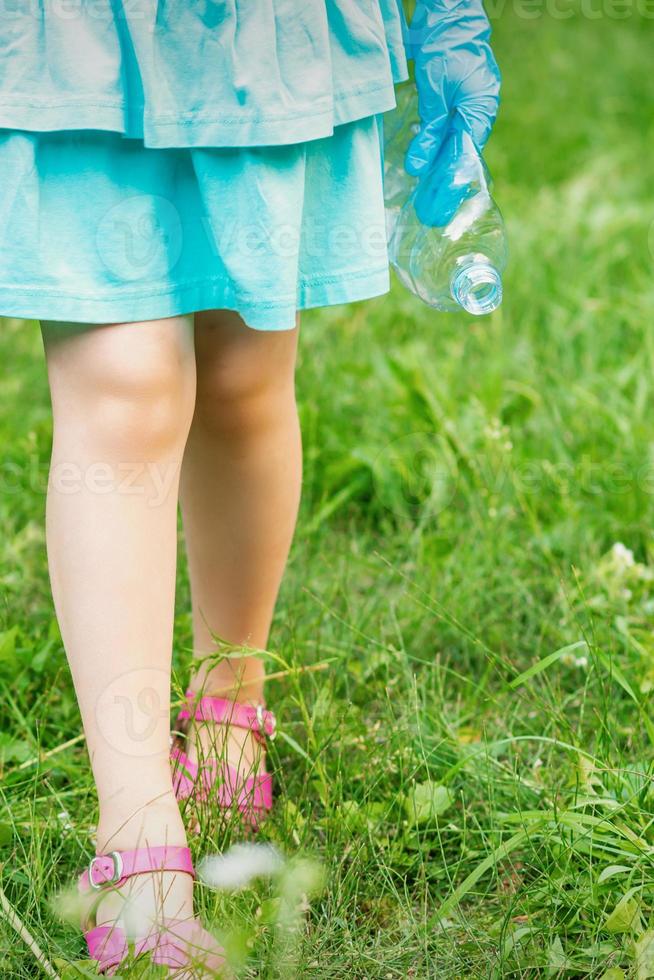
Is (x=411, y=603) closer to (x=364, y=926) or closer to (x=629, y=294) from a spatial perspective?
(x=364, y=926)

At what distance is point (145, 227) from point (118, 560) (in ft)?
1.00

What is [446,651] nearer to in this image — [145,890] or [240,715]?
[240,715]

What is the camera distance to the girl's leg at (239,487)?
1.30 metres

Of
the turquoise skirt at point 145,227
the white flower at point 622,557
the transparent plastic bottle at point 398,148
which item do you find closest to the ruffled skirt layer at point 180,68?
the turquoise skirt at point 145,227

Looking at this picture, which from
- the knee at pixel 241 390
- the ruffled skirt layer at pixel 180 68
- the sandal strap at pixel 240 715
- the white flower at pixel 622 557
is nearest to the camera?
Result: the ruffled skirt layer at pixel 180 68

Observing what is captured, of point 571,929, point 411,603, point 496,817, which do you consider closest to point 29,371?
point 411,603

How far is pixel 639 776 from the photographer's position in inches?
50.7

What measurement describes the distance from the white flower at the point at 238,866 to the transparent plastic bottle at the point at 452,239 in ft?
1.98

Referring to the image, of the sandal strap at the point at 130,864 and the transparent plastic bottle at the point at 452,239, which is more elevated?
the transparent plastic bottle at the point at 452,239

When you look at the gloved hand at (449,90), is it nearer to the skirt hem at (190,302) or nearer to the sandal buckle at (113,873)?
the skirt hem at (190,302)

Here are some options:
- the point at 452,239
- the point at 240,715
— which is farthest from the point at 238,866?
the point at 452,239

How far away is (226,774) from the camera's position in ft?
4.28

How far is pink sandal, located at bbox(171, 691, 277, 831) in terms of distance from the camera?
4.04 feet

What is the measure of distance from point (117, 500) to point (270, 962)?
440mm
